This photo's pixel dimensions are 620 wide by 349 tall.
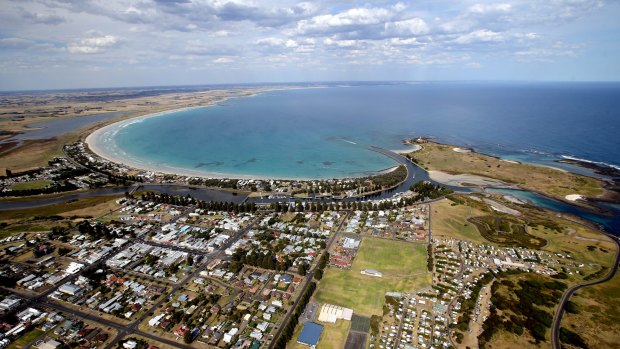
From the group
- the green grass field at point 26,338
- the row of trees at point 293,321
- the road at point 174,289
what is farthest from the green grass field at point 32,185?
the row of trees at point 293,321

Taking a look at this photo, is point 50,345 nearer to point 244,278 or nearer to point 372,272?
point 244,278

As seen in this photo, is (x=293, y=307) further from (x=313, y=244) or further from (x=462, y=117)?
(x=462, y=117)

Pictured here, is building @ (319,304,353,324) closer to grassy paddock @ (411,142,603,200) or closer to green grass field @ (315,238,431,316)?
green grass field @ (315,238,431,316)

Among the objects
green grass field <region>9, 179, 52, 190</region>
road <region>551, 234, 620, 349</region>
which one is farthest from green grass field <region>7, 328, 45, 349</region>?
green grass field <region>9, 179, 52, 190</region>

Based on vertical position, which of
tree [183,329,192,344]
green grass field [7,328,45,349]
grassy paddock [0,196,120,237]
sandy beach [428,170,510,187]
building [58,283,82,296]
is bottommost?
green grass field [7,328,45,349]

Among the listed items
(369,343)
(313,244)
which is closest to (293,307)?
(369,343)

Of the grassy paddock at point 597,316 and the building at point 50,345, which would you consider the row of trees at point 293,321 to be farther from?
the grassy paddock at point 597,316

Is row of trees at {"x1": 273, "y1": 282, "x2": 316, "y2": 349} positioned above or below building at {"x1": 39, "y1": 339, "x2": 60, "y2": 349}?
above
